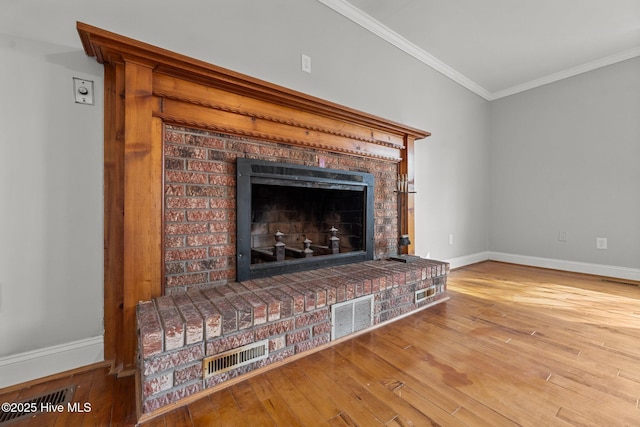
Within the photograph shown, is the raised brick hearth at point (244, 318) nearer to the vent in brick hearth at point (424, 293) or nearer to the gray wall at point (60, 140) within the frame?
the vent in brick hearth at point (424, 293)

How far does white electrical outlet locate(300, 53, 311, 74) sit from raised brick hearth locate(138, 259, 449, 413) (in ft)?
4.91

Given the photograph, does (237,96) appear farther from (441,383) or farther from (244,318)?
(441,383)

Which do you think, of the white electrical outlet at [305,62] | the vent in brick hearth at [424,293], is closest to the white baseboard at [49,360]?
the vent in brick hearth at [424,293]

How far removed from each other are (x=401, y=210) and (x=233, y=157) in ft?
5.46

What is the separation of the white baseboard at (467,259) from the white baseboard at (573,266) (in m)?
0.17

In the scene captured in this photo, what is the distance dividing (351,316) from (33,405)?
1436 mm

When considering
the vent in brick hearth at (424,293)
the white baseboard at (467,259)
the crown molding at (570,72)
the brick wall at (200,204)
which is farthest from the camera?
the white baseboard at (467,259)

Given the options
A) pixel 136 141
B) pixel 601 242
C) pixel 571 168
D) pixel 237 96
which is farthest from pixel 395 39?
pixel 601 242


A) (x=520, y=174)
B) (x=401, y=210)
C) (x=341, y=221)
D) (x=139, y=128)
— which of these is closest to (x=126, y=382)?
(x=139, y=128)

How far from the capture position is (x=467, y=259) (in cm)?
365

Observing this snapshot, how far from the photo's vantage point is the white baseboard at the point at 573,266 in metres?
2.99

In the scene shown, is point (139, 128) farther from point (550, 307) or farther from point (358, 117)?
point (550, 307)

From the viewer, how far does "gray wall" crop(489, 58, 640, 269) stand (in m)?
2.99

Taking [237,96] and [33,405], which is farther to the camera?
[237,96]
